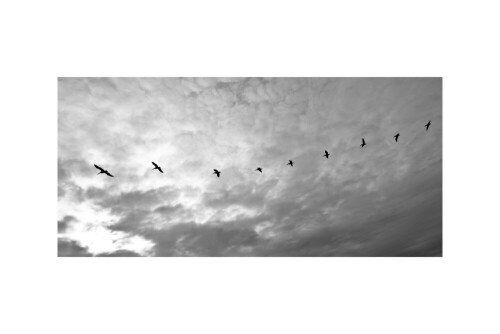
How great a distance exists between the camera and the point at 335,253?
79.1 metres

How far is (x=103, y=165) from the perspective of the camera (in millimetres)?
27953

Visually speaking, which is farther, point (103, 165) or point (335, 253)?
point (335, 253)

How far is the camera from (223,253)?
68.5 m

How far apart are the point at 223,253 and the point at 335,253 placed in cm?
2853

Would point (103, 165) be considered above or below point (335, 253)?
above

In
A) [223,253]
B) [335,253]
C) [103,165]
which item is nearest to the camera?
[103,165]

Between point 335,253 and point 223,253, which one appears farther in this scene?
point 335,253

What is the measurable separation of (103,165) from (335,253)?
64598mm

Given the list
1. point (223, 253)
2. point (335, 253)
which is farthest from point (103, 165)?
point (335, 253)

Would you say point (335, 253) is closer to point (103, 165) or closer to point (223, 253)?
point (223, 253)

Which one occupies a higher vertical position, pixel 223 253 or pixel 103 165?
A: pixel 103 165

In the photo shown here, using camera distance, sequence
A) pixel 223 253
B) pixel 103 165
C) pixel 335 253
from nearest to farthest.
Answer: pixel 103 165
pixel 223 253
pixel 335 253
